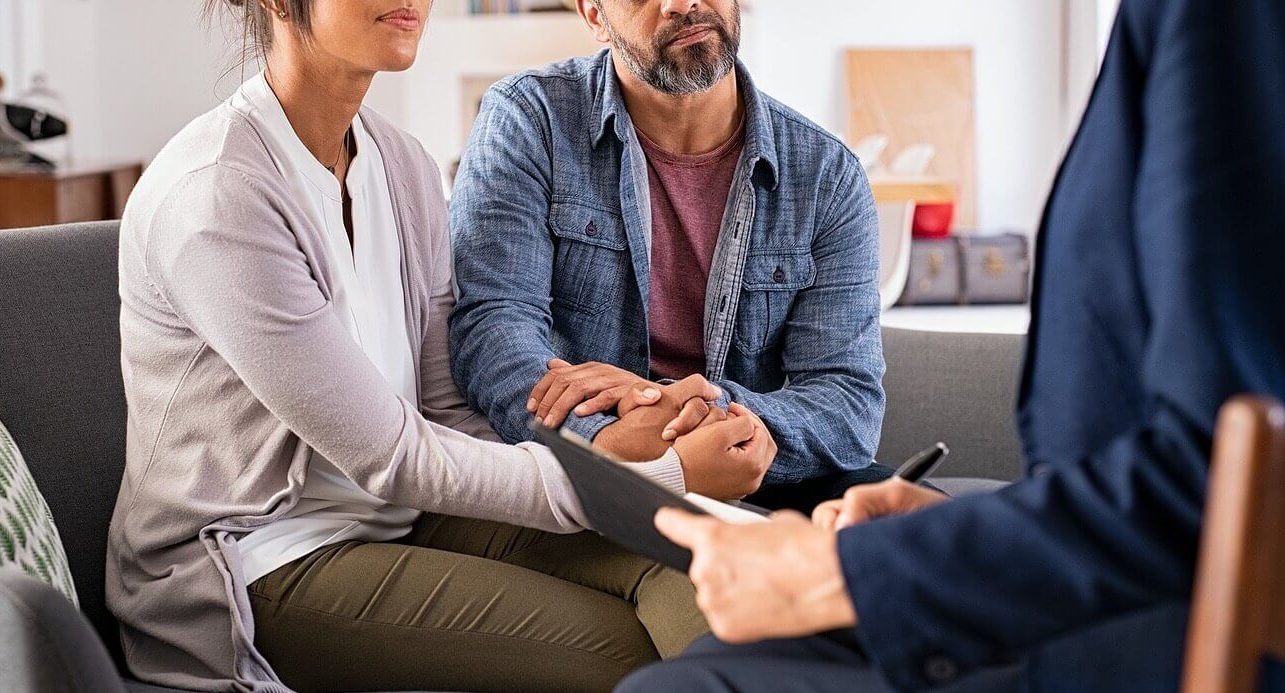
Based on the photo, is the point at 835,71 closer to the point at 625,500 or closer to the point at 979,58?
the point at 979,58

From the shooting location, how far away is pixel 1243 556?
0.61 m

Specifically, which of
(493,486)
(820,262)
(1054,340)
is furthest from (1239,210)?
(820,262)

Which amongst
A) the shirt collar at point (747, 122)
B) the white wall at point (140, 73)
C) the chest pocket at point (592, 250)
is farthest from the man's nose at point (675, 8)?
the white wall at point (140, 73)

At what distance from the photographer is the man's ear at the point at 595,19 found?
2.07 metres

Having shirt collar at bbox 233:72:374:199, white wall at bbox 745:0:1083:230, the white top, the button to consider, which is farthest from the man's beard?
white wall at bbox 745:0:1083:230

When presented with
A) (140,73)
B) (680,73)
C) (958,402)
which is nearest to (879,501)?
(680,73)

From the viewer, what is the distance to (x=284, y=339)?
1369 millimetres

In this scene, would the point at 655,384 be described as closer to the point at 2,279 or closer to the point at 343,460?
the point at 343,460

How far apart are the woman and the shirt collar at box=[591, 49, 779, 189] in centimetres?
45

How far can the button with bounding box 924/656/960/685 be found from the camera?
0.80 m

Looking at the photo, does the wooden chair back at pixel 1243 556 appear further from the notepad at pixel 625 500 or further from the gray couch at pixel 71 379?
the gray couch at pixel 71 379

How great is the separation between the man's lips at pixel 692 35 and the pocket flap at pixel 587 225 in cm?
26

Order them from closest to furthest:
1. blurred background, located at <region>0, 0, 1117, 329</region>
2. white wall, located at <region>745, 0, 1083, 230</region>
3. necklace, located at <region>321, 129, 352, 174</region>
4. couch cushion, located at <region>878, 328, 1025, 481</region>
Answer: necklace, located at <region>321, 129, 352, 174</region> → couch cushion, located at <region>878, 328, 1025, 481</region> → blurred background, located at <region>0, 0, 1117, 329</region> → white wall, located at <region>745, 0, 1083, 230</region>

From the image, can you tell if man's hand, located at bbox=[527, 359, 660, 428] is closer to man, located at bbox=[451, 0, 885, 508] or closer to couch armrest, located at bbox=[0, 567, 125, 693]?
man, located at bbox=[451, 0, 885, 508]
